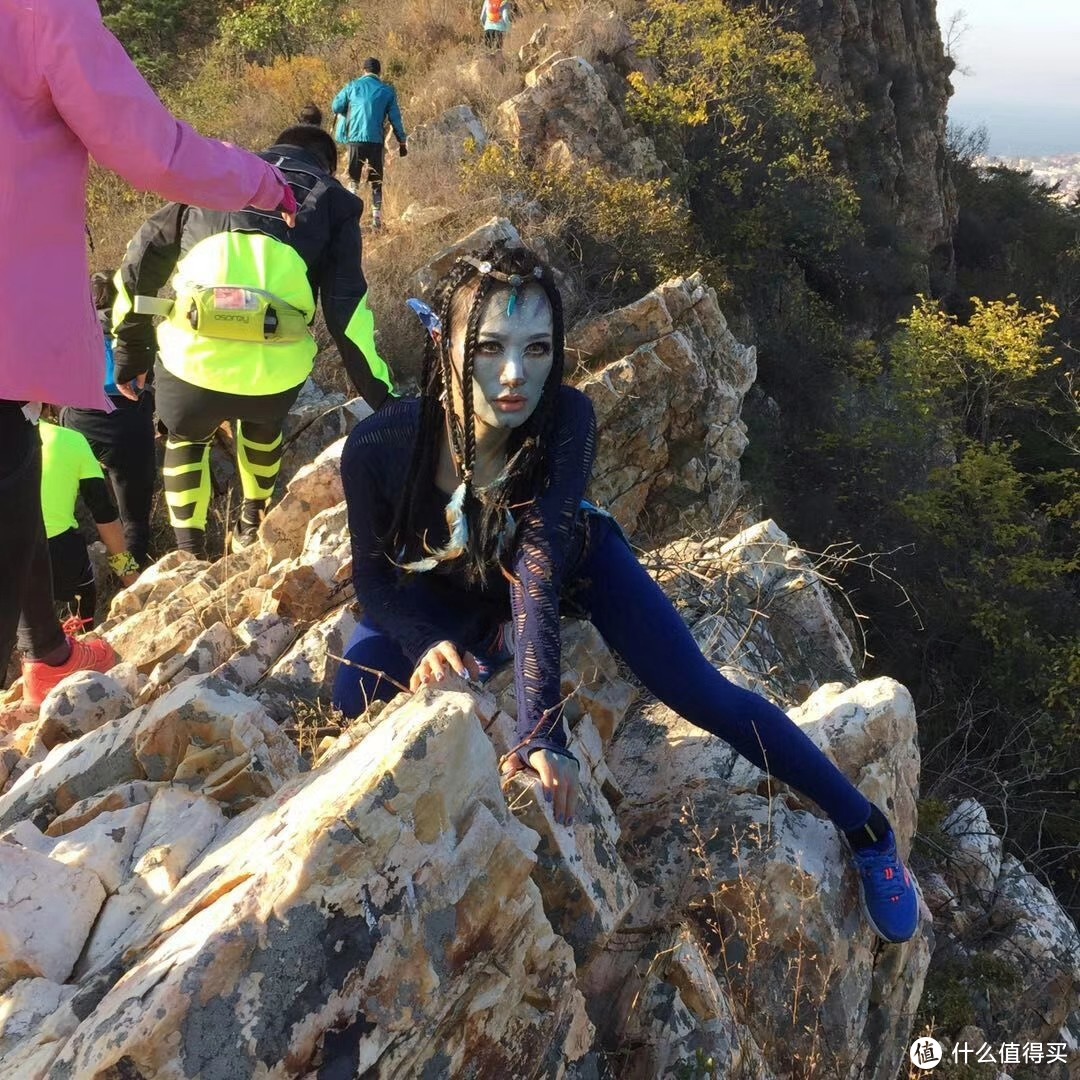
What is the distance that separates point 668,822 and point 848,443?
11769 mm

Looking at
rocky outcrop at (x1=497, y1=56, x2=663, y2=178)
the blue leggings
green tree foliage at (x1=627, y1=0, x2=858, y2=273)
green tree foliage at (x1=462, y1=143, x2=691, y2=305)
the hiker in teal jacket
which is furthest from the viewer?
green tree foliage at (x1=627, y1=0, x2=858, y2=273)

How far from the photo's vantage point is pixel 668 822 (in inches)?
98.8

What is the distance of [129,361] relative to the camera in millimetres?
3346

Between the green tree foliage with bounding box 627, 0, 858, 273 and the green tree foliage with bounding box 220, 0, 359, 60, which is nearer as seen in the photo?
the green tree foliage with bounding box 627, 0, 858, 273

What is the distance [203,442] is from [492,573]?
1.93 metres

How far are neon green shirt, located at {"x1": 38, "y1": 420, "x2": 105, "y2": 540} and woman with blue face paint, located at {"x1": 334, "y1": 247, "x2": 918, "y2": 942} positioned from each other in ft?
6.17

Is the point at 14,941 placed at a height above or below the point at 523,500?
below

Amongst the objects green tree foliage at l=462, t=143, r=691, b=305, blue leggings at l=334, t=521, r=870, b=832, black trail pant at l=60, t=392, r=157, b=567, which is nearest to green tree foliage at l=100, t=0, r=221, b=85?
green tree foliage at l=462, t=143, r=691, b=305

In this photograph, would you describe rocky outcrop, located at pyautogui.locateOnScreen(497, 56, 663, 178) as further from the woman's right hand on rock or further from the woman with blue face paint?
the woman's right hand on rock

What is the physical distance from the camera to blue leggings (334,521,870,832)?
231cm

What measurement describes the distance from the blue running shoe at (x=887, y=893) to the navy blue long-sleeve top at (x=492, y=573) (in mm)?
990

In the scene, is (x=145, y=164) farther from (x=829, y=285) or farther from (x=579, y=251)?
(x=829, y=285)

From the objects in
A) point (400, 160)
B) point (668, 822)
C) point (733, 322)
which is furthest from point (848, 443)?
point (668, 822)

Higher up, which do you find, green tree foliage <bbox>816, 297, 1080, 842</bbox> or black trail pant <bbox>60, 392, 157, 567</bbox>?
black trail pant <bbox>60, 392, 157, 567</bbox>
